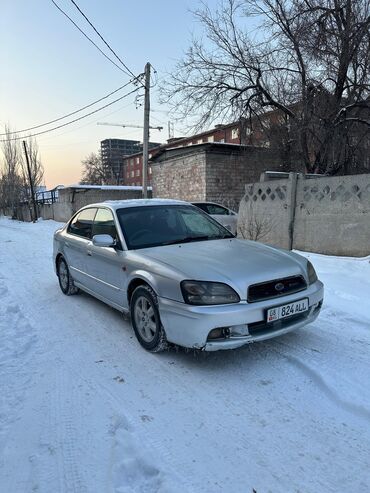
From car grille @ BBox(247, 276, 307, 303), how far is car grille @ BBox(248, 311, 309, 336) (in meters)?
0.22

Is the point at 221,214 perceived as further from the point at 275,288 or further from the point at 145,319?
the point at 275,288

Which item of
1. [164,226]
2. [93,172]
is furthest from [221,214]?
[93,172]

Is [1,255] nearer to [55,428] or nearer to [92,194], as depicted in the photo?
[55,428]

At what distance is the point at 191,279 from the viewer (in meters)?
3.52

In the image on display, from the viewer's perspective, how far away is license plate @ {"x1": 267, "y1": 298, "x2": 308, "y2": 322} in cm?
356

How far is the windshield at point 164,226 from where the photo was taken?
4617mm

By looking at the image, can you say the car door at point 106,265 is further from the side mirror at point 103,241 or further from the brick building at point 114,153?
the brick building at point 114,153

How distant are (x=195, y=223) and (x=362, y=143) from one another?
11.8 metres

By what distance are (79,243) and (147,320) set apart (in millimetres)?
2231

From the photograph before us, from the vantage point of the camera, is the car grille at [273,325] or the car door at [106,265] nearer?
the car grille at [273,325]

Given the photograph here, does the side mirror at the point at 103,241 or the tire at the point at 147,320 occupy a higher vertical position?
the side mirror at the point at 103,241

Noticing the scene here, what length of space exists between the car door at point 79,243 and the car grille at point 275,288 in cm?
283

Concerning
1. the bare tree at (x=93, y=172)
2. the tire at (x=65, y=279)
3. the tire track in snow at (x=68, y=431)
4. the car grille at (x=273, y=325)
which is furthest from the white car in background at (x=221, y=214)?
the bare tree at (x=93, y=172)

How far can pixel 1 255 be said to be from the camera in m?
11.9
